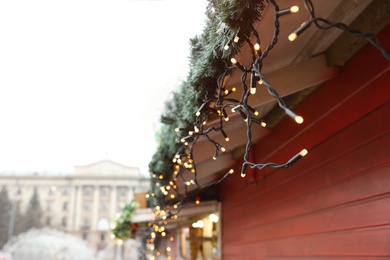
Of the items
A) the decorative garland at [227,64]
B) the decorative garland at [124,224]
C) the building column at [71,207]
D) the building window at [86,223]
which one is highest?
the building column at [71,207]

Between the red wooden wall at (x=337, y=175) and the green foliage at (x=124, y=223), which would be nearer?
the red wooden wall at (x=337, y=175)

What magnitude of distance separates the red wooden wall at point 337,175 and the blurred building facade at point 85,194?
146ft

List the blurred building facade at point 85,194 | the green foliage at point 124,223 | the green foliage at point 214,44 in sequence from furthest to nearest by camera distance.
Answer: the blurred building facade at point 85,194, the green foliage at point 124,223, the green foliage at point 214,44

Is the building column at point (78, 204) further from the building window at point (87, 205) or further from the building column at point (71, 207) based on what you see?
the building window at point (87, 205)

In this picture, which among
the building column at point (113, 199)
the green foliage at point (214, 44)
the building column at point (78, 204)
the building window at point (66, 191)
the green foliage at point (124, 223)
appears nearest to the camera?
the green foliage at point (214, 44)

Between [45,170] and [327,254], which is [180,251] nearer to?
[327,254]

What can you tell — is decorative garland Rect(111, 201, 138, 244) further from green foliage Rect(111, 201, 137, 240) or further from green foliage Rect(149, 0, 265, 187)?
green foliage Rect(149, 0, 265, 187)

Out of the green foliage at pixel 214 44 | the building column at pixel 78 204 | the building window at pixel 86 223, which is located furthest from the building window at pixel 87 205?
the green foliage at pixel 214 44

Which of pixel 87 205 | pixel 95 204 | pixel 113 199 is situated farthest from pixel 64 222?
pixel 113 199

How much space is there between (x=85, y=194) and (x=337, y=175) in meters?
48.6

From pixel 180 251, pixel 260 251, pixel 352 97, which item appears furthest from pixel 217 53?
pixel 180 251

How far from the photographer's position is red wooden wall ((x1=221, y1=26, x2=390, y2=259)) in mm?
1695

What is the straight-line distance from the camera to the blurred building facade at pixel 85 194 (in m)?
46.9

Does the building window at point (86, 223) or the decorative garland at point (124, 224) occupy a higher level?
the building window at point (86, 223)
